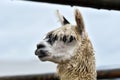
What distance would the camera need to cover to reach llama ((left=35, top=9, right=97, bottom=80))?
1099 mm

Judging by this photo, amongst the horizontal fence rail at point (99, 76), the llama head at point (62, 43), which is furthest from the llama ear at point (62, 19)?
the horizontal fence rail at point (99, 76)

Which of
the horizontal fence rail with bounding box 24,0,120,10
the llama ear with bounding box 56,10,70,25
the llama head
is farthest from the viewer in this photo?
the llama ear with bounding box 56,10,70,25

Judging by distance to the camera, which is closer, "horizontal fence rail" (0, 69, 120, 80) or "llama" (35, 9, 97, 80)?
"llama" (35, 9, 97, 80)

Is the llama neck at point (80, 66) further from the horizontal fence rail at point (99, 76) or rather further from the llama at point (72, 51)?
the horizontal fence rail at point (99, 76)

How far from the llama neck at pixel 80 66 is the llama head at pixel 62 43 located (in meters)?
0.02

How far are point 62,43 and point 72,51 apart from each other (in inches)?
1.6

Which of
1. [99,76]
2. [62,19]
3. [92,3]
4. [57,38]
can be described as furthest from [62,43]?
[92,3]

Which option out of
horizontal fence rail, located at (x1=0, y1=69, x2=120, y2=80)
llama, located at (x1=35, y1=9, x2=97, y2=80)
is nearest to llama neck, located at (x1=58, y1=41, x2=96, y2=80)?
llama, located at (x1=35, y1=9, x2=97, y2=80)

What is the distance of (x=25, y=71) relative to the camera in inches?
64.7

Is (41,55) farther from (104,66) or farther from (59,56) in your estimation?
(104,66)

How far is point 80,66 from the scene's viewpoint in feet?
3.73

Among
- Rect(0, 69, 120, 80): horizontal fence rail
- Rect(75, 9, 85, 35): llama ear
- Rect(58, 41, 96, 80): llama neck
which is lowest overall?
Rect(58, 41, 96, 80): llama neck

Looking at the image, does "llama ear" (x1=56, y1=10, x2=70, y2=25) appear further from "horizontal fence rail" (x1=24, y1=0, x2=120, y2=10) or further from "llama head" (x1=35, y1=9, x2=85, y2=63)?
"horizontal fence rail" (x1=24, y1=0, x2=120, y2=10)

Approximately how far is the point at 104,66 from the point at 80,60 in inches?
17.9
